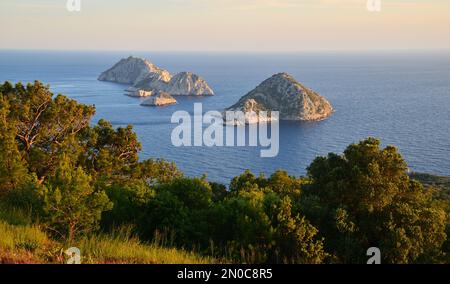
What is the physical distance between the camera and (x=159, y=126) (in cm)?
11581

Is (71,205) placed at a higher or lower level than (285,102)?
higher

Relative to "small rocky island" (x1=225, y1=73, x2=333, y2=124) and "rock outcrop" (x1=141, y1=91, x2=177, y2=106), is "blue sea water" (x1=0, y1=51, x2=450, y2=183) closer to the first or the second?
"rock outcrop" (x1=141, y1=91, x2=177, y2=106)

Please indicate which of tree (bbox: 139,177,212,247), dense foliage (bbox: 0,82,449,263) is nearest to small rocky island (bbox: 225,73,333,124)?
tree (bbox: 139,177,212,247)

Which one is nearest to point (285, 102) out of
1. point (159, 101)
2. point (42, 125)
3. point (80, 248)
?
point (159, 101)

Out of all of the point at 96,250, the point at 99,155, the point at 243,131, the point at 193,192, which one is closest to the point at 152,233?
the point at 193,192

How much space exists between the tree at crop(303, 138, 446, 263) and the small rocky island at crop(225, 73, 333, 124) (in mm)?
111512

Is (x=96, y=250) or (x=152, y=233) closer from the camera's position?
(x=96, y=250)

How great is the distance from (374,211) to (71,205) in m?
9.13

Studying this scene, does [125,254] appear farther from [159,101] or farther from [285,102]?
[159,101]

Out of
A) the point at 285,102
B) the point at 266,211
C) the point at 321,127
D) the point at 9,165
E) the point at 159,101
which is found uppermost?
the point at 9,165

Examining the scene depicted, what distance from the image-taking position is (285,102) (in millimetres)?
138625

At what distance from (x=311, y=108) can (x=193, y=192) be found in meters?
121

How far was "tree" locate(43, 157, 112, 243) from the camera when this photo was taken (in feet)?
36.1
